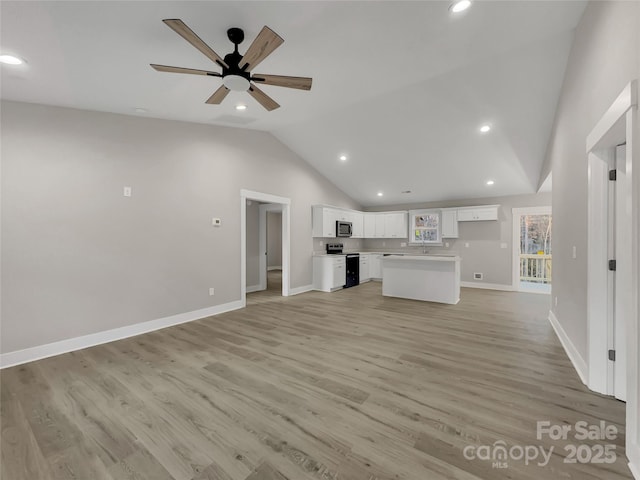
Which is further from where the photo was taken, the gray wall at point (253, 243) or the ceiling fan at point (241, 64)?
the gray wall at point (253, 243)

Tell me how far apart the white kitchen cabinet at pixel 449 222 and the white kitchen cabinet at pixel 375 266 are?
1958mm

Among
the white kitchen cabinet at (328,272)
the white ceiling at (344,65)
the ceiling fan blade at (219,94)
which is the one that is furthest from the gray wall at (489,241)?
the ceiling fan blade at (219,94)

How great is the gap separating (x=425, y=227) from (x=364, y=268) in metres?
2.16

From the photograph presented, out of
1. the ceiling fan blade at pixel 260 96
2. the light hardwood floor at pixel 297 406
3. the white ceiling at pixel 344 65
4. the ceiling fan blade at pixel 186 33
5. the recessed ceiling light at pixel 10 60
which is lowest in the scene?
the light hardwood floor at pixel 297 406

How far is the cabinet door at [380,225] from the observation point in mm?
8305

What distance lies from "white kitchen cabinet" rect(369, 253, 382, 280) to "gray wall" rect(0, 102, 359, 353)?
4390mm

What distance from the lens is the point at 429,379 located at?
237 cm

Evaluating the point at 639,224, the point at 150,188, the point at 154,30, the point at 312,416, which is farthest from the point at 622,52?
the point at 150,188

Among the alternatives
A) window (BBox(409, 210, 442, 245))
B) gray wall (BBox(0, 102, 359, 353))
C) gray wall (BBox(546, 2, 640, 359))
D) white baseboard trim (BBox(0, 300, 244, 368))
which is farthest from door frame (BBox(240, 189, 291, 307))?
gray wall (BBox(546, 2, 640, 359))

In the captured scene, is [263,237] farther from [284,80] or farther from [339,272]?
[284,80]

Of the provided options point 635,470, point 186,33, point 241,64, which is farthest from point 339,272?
point 186,33

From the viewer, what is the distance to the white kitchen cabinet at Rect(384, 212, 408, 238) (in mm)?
8008

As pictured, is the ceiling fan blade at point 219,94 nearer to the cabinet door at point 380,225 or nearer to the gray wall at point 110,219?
the gray wall at point 110,219

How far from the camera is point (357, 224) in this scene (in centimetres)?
811
